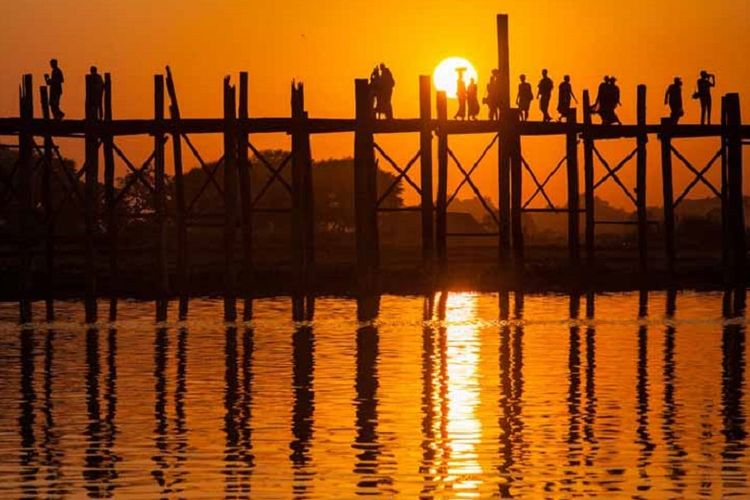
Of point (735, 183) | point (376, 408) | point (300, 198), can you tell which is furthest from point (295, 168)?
point (376, 408)

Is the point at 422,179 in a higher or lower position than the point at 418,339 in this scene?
higher

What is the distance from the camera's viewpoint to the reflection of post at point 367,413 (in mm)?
16578

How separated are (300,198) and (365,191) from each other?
55.3 inches

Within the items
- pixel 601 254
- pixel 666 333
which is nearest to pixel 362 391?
pixel 666 333

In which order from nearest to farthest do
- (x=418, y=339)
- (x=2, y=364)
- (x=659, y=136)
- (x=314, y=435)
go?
(x=314, y=435)
(x=2, y=364)
(x=418, y=339)
(x=659, y=136)

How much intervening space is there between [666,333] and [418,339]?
400 cm

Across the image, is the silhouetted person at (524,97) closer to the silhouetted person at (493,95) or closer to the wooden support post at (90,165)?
the silhouetted person at (493,95)

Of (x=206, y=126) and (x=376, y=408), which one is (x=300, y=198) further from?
(x=376, y=408)

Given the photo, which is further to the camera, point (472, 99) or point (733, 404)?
point (472, 99)

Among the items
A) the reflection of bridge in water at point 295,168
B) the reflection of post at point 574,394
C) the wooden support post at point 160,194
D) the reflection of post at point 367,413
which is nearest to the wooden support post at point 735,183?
the reflection of bridge in water at point 295,168

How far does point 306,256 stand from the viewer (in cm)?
4169

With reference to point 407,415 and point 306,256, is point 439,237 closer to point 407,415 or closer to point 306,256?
point 306,256

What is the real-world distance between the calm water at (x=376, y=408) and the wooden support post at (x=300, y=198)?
5.44 metres

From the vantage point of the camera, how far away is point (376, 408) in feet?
68.9
